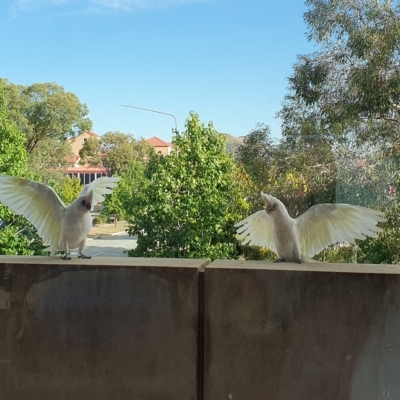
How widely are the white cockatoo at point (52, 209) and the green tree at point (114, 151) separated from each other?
→ 6.40m

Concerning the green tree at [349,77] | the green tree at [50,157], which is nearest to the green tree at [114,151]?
the green tree at [50,157]

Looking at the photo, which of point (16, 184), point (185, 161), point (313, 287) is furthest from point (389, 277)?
point (185, 161)

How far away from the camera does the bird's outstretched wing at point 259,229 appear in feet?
7.47

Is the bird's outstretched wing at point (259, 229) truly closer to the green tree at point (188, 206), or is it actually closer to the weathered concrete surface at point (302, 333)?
the weathered concrete surface at point (302, 333)

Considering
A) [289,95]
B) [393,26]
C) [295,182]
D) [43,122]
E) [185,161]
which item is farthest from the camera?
[43,122]

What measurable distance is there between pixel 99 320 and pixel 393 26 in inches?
233

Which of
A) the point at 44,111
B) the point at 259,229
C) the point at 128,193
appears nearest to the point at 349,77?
the point at 128,193

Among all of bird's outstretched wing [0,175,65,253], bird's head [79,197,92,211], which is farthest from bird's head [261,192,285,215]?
bird's outstretched wing [0,175,65,253]

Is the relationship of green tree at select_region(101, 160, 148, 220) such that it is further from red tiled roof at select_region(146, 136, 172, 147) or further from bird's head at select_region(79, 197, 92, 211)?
bird's head at select_region(79, 197, 92, 211)

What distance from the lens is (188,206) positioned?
7824 millimetres

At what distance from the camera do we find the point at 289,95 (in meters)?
6.80

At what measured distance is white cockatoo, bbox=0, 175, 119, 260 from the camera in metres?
2.04

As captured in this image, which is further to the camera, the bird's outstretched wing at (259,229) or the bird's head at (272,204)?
the bird's outstretched wing at (259,229)

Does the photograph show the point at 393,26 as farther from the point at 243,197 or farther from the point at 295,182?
the point at 243,197
